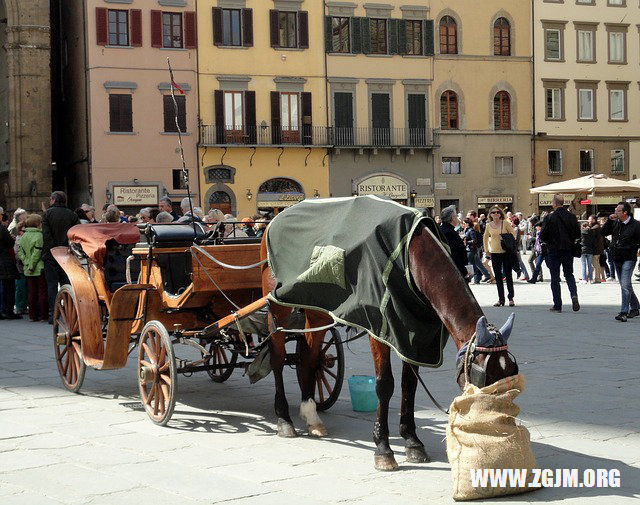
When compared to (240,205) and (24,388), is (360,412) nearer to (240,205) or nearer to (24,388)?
(24,388)

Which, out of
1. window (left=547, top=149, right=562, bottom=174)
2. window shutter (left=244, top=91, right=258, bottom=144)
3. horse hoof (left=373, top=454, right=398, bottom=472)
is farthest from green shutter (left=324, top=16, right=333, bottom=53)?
horse hoof (left=373, top=454, right=398, bottom=472)

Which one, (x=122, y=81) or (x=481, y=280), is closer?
(x=481, y=280)

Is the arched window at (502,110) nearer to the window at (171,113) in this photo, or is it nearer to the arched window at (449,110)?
the arched window at (449,110)

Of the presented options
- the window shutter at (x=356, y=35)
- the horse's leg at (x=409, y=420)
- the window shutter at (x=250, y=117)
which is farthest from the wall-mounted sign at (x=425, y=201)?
the horse's leg at (x=409, y=420)

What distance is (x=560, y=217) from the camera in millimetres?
14859

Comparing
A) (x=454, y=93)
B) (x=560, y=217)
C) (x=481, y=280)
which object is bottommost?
(x=481, y=280)

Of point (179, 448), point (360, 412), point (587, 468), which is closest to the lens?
point (587, 468)

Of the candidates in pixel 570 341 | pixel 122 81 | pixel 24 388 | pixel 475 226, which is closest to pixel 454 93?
pixel 122 81

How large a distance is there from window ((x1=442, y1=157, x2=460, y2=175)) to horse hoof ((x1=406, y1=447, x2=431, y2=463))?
36105mm

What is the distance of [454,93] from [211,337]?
1397 inches

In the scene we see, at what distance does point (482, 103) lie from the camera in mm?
41844

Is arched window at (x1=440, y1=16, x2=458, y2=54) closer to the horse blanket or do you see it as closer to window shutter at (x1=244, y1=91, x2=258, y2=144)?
window shutter at (x1=244, y1=91, x2=258, y2=144)

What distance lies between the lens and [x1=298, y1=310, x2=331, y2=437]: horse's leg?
6574 millimetres

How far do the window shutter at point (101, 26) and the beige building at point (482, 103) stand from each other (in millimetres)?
13136
